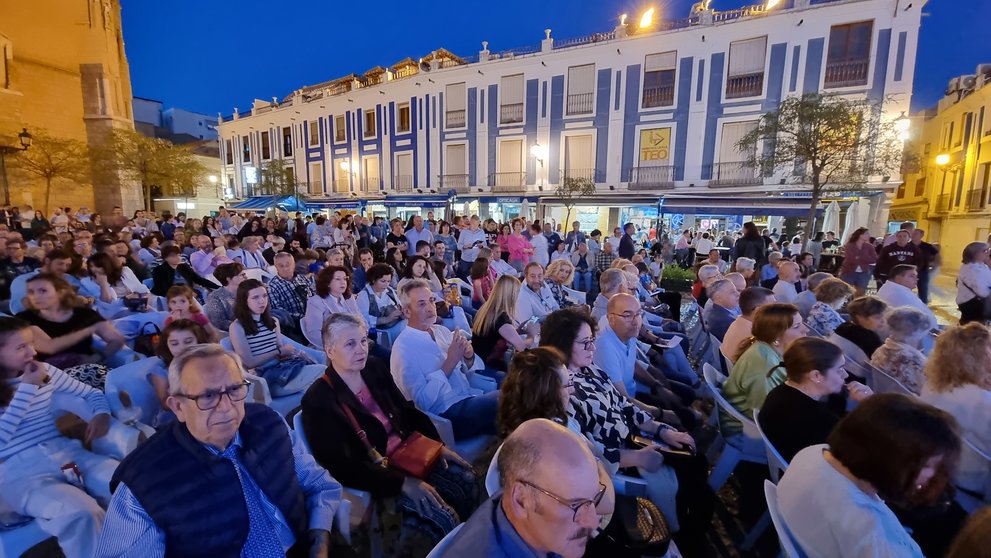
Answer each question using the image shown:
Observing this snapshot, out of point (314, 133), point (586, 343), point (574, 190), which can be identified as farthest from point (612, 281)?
point (314, 133)

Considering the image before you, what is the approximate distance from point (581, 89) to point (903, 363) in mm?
18255

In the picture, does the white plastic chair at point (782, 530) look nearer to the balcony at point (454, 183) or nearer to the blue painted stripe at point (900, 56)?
the blue painted stripe at point (900, 56)

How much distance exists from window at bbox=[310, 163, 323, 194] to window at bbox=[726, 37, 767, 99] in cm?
2292

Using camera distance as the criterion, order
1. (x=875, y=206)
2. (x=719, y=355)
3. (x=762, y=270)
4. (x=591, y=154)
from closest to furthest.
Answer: (x=719, y=355)
(x=762, y=270)
(x=875, y=206)
(x=591, y=154)

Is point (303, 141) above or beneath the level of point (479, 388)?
above

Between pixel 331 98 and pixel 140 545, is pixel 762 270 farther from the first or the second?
pixel 331 98

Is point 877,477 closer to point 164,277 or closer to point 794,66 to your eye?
point 164,277

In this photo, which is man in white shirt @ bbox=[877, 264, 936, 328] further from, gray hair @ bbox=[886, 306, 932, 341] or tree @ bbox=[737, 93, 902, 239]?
tree @ bbox=[737, 93, 902, 239]

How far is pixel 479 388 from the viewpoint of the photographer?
10.9 ft

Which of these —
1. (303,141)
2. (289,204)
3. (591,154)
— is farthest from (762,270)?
(303,141)

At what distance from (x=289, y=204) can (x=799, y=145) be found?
20887 mm

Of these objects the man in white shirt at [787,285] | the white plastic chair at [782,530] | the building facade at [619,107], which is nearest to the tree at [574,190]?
the building facade at [619,107]

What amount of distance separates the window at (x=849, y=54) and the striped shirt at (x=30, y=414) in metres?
20.0

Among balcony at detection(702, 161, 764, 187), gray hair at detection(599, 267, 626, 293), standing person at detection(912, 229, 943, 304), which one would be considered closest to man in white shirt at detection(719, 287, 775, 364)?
gray hair at detection(599, 267, 626, 293)
